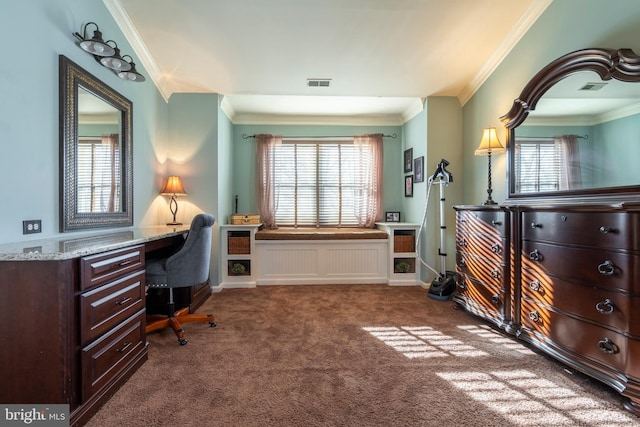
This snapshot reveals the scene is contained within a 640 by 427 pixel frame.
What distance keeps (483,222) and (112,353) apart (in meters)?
2.88

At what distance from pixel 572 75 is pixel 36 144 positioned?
377 centimetres

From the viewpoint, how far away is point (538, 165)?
2438 mm

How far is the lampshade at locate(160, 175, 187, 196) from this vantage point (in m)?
3.28

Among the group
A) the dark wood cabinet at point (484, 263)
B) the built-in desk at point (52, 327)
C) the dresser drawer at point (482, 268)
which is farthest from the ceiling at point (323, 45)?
the built-in desk at point (52, 327)

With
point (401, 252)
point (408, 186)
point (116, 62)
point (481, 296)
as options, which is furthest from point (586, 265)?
point (116, 62)

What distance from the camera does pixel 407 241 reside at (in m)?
3.81

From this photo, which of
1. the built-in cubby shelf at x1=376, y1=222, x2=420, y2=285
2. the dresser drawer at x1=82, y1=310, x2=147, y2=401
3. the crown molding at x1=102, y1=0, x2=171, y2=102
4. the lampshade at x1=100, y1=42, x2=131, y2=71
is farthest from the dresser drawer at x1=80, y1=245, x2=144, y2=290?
the built-in cubby shelf at x1=376, y1=222, x2=420, y2=285

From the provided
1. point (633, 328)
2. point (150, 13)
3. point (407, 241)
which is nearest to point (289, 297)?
point (407, 241)

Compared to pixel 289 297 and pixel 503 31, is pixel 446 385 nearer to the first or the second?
pixel 289 297

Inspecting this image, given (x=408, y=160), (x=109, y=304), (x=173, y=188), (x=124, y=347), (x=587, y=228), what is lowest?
(x=124, y=347)

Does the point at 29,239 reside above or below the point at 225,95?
below

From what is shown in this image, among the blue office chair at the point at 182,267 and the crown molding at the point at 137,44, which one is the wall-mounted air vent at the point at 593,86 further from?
the crown molding at the point at 137,44

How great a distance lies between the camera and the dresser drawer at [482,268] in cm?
234

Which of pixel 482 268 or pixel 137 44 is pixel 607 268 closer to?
pixel 482 268
